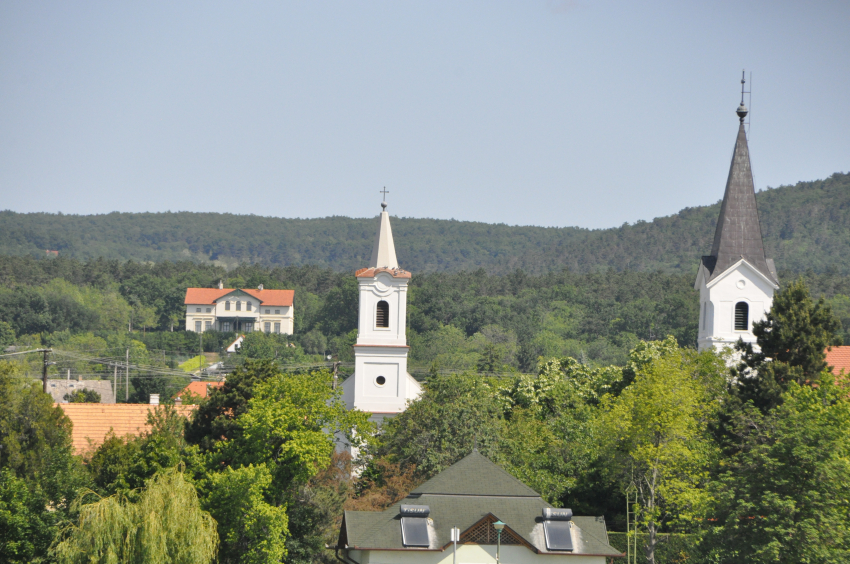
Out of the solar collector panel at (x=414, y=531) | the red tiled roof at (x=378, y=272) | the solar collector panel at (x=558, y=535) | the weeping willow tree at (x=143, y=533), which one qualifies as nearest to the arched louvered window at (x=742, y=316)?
the red tiled roof at (x=378, y=272)

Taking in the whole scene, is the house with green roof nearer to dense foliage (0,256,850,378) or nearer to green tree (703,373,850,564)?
green tree (703,373,850,564)

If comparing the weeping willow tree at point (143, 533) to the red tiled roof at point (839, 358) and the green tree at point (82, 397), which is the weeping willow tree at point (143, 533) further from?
the green tree at point (82, 397)

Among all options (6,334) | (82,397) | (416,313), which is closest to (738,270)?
(82,397)

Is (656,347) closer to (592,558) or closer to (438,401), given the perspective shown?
(438,401)

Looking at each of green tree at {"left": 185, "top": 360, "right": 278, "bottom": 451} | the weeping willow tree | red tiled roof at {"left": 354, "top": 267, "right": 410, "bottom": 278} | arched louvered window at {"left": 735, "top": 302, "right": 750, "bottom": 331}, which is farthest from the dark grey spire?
the weeping willow tree

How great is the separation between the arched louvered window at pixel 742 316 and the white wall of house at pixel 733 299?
0.09 meters

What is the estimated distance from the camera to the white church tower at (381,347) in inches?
2040

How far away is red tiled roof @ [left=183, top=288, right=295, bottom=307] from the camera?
15838 cm

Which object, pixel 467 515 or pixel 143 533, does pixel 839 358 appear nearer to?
pixel 467 515

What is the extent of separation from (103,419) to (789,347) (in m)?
30.7

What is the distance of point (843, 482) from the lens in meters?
30.7

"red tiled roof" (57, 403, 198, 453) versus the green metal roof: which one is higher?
"red tiled roof" (57, 403, 198, 453)

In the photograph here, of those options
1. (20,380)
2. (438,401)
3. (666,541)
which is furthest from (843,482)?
(20,380)

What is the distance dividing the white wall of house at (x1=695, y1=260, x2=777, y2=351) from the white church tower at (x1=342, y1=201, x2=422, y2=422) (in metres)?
14.5
